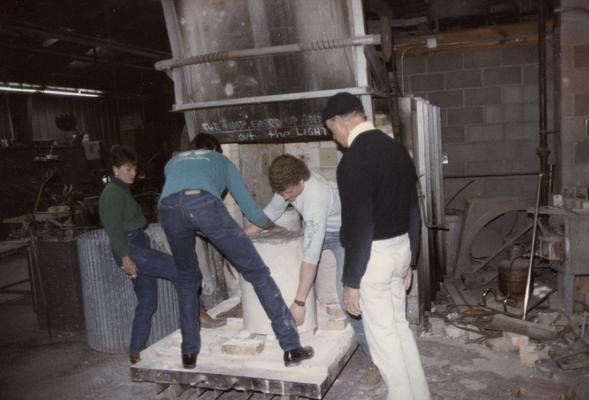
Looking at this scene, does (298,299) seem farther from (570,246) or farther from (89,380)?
(570,246)

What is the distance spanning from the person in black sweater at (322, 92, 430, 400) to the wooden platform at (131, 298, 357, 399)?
18.3 inches

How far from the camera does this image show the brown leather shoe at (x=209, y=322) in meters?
4.37

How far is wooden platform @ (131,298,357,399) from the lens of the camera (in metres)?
3.26

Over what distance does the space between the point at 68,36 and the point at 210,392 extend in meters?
7.78

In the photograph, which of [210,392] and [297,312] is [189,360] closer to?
[210,392]

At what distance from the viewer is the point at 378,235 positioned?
303 centimetres

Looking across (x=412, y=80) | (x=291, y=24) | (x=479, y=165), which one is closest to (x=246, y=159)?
(x=291, y=24)

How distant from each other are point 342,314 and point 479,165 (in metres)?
4.20

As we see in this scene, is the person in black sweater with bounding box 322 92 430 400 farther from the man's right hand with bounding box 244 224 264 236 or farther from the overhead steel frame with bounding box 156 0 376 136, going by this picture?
the man's right hand with bounding box 244 224 264 236

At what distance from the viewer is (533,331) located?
470cm

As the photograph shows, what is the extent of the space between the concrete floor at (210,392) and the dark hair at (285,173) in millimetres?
1568

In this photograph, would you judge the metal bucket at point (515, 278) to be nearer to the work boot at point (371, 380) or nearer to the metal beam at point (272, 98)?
the work boot at point (371, 380)

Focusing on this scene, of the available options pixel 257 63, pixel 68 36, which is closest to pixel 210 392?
pixel 257 63

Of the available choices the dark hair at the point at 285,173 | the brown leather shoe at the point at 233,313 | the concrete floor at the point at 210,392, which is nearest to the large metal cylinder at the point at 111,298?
the concrete floor at the point at 210,392
